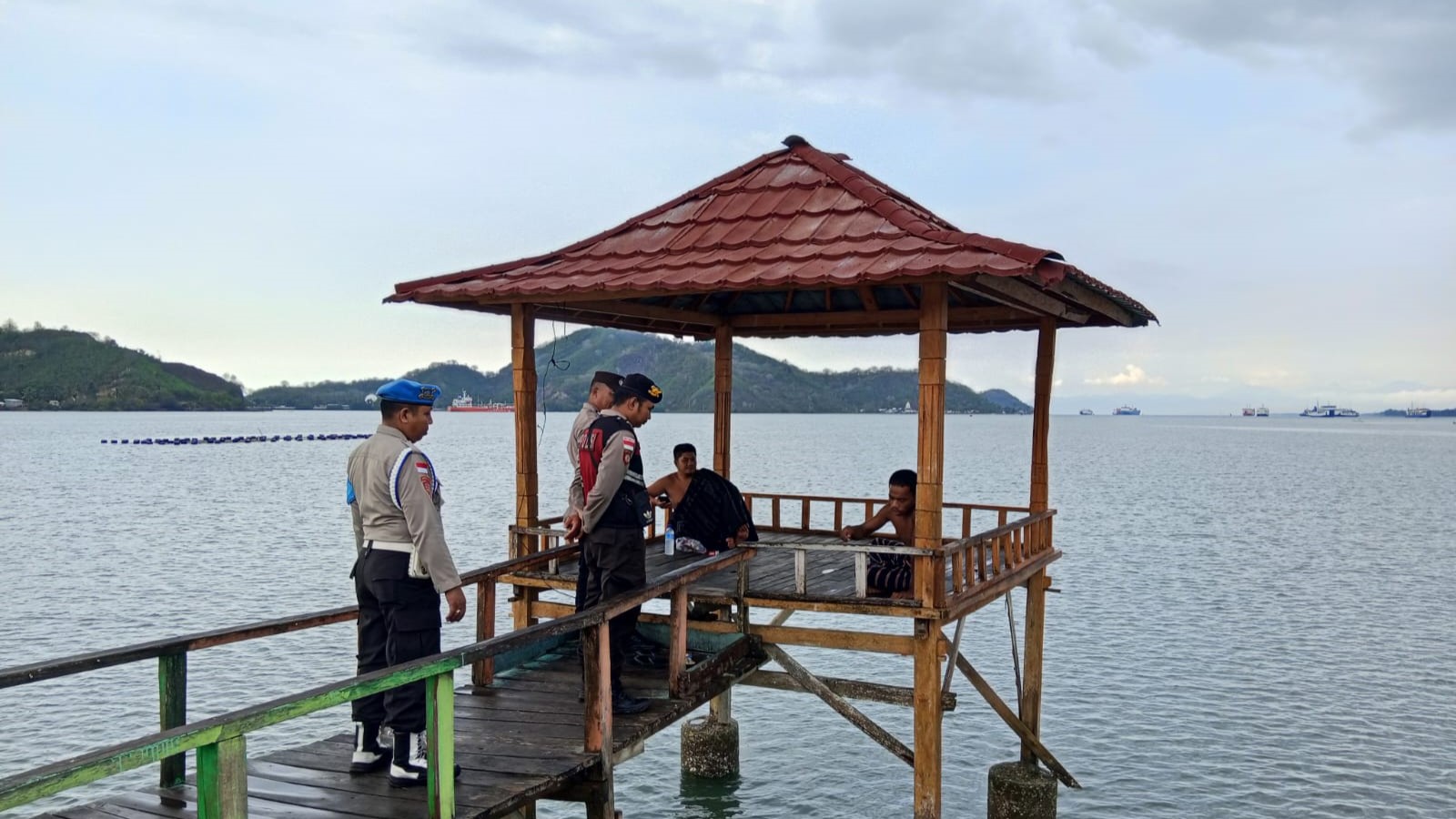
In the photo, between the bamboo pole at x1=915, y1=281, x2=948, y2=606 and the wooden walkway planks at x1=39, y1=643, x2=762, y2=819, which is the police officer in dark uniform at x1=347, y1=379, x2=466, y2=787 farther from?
the bamboo pole at x1=915, y1=281, x2=948, y2=606

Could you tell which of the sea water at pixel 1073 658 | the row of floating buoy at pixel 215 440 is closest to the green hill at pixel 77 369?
the row of floating buoy at pixel 215 440

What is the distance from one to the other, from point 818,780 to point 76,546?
27996 mm

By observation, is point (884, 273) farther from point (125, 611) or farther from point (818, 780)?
point (125, 611)

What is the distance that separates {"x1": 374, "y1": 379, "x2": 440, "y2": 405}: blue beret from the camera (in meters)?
5.63

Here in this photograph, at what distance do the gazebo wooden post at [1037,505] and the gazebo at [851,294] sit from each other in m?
0.02

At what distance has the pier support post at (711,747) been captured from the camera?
43.9ft

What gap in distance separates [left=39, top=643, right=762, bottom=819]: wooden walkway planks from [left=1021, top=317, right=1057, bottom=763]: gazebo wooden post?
5438 millimetres

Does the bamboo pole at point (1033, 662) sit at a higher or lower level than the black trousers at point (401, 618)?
lower

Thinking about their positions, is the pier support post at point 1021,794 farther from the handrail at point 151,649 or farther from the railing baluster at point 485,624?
the handrail at point 151,649

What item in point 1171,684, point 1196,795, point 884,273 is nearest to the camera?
point 884,273

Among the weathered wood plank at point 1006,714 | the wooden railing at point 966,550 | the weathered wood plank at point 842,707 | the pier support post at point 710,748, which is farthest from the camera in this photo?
the pier support post at point 710,748

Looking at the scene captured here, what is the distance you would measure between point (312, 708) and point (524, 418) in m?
4.99

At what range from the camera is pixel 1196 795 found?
13.2 m

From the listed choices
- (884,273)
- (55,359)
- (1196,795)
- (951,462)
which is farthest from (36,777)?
(55,359)
